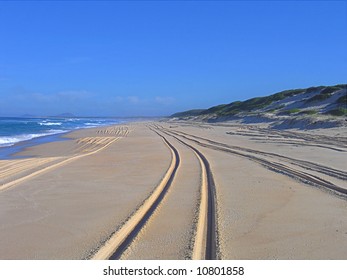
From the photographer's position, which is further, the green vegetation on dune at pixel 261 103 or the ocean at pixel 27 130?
the green vegetation on dune at pixel 261 103

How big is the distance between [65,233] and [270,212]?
3.21 metres

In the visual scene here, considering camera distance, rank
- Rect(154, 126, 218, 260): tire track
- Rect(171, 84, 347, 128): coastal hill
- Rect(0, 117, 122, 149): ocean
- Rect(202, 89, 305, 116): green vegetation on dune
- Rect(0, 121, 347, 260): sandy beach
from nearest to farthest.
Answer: Rect(154, 126, 218, 260): tire track < Rect(0, 121, 347, 260): sandy beach < Rect(171, 84, 347, 128): coastal hill < Rect(0, 117, 122, 149): ocean < Rect(202, 89, 305, 116): green vegetation on dune

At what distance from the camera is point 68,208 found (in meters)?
6.29

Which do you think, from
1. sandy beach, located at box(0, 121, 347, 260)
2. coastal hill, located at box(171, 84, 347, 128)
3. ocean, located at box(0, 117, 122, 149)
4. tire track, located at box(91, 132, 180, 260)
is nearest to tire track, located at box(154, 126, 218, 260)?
sandy beach, located at box(0, 121, 347, 260)

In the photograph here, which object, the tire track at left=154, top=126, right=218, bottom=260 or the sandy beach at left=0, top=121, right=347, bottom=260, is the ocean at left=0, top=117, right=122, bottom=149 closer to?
the sandy beach at left=0, top=121, right=347, bottom=260

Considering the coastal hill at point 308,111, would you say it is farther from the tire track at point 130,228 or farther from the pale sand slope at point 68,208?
the tire track at point 130,228

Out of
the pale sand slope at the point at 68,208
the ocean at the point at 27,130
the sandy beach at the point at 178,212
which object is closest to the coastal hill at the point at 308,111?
the sandy beach at the point at 178,212

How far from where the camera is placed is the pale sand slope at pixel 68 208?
4523mm

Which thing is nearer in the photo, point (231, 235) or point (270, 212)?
point (231, 235)

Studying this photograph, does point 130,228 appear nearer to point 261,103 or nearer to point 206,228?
point 206,228

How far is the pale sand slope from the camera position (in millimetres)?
4523
